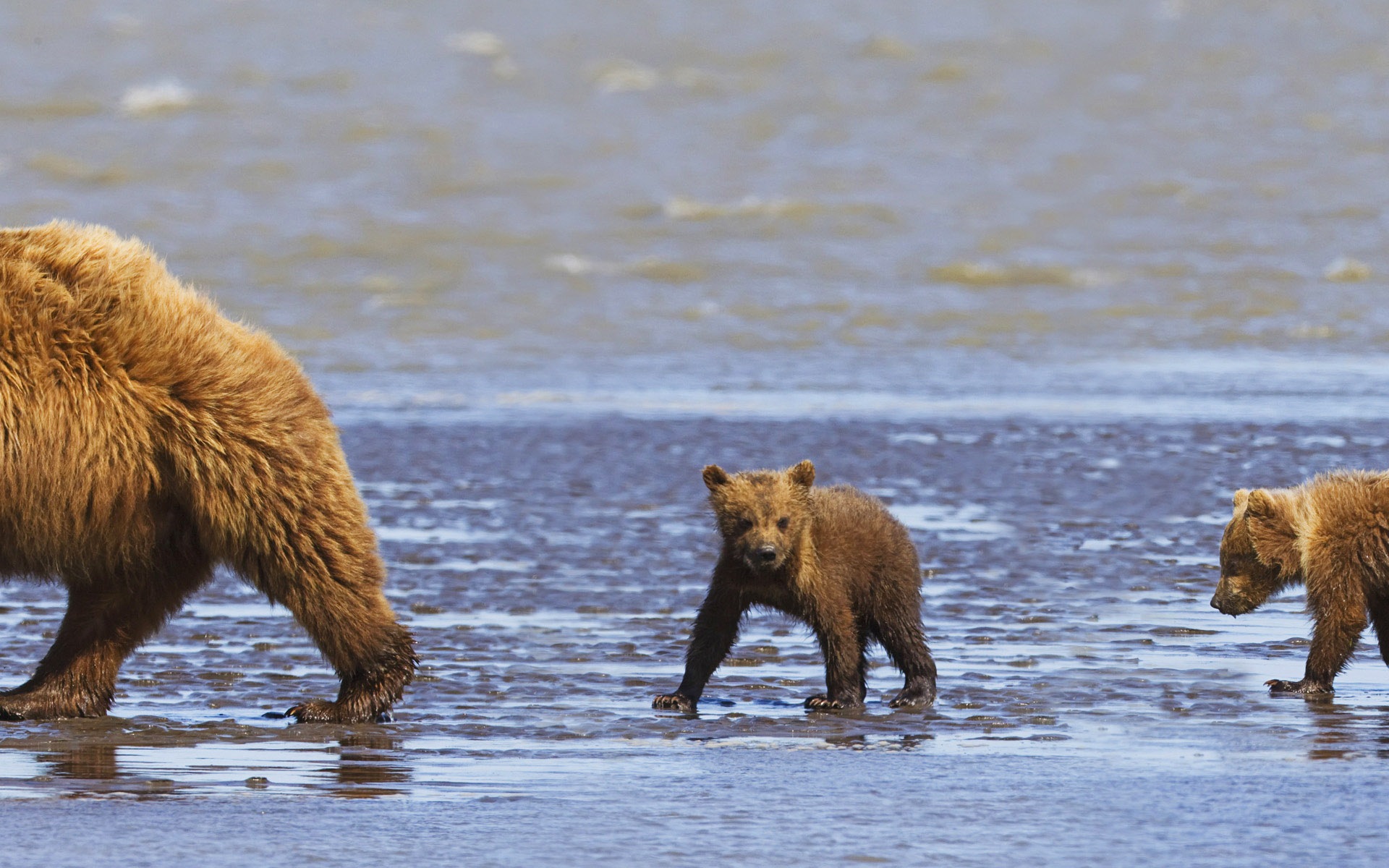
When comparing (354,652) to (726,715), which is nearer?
(354,652)

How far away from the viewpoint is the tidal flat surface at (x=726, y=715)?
5129 millimetres

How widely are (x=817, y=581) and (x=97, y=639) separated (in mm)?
2419

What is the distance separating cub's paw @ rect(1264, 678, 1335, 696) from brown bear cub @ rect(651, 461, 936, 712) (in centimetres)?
112

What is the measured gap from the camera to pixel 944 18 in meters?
40.4

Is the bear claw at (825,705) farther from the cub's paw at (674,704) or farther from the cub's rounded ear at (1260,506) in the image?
the cub's rounded ear at (1260,506)

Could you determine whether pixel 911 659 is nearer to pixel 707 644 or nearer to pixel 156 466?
pixel 707 644

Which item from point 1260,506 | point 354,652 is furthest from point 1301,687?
point 354,652

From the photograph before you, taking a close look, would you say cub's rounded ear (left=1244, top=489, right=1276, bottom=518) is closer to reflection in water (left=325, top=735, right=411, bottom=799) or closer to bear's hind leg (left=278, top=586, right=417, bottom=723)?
bear's hind leg (left=278, top=586, right=417, bottom=723)

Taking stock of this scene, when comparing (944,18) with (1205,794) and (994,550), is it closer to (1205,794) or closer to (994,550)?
(994,550)

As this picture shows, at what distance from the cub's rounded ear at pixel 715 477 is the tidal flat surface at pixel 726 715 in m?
0.66

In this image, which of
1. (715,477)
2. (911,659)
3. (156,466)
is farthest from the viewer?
(715,477)

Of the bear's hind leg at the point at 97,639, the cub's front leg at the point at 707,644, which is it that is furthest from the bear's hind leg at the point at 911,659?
the bear's hind leg at the point at 97,639

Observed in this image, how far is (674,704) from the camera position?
704cm

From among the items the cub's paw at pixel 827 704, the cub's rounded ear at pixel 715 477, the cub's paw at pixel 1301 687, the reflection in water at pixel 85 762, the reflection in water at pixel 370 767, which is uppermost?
the cub's rounded ear at pixel 715 477
